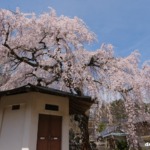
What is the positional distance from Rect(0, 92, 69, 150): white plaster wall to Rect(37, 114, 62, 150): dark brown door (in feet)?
0.44

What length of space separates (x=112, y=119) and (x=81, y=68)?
2.40 m

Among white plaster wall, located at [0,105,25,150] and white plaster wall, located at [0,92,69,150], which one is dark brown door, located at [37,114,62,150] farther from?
white plaster wall, located at [0,105,25,150]

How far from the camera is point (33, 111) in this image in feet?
21.0

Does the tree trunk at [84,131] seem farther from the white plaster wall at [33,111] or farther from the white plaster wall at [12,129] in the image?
the white plaster wall at [12,129]

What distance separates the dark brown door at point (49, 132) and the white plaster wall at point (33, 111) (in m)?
0.14

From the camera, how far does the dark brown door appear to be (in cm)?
640

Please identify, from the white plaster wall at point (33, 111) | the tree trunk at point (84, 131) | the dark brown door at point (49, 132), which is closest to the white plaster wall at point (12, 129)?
the white plaster wall at point (33, 111)

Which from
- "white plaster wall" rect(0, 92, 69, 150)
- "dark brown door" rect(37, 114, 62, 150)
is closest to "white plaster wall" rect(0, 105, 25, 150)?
"white plaster wall" rect(0, 92, 69, 150)

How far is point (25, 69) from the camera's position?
976 centimetres

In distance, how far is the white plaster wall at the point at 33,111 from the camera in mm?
6133

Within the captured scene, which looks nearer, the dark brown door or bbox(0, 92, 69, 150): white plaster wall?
bbox(0, 92, 69, 150): white plaster wall

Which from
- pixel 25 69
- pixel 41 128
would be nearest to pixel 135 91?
pixel 41 128

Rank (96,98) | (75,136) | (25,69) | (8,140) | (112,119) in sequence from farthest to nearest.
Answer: (75,136)
(25,69)
(112,119)
(96,98)
(8,140)

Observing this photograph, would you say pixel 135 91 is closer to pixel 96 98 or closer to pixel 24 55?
pixel 96 98
